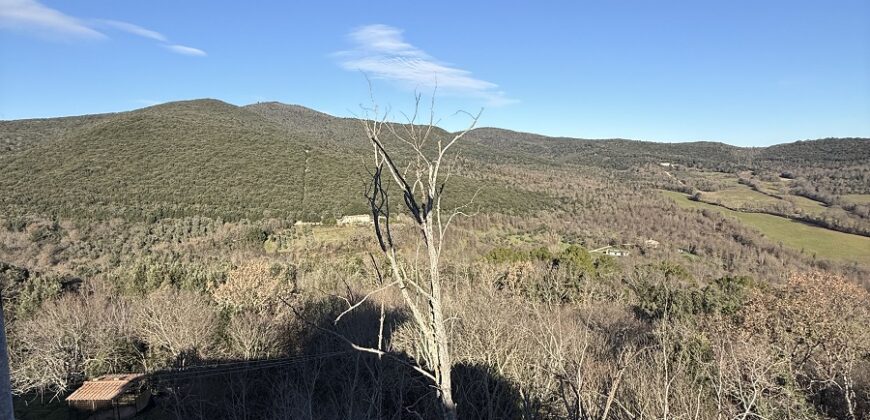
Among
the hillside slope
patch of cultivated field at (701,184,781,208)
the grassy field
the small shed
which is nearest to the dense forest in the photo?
the hillside slope

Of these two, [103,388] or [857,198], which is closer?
[103,388]

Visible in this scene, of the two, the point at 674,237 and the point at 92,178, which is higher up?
the point at 92,178

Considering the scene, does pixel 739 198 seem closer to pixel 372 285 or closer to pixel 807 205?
pixel 807 205

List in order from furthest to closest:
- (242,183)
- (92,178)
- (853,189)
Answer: (853,189) < (242,183) < (92,178)

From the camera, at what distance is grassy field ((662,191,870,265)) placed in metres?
48.4

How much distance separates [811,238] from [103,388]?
2712 inches

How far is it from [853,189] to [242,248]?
8635 centimetres

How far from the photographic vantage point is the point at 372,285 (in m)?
23.5

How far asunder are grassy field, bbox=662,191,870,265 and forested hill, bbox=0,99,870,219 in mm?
28577

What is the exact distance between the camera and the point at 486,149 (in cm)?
10294

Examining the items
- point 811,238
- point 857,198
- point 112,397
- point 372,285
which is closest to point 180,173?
point 372,285

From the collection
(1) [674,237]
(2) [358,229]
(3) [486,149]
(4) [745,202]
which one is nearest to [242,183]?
(2) [358,229]

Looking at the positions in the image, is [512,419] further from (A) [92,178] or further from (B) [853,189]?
(B) [853,189]

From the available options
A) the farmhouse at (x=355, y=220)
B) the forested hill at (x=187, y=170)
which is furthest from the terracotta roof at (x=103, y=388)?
the farmhouse at (x=355, y=220)
